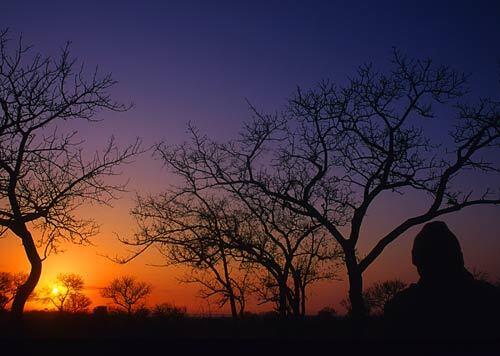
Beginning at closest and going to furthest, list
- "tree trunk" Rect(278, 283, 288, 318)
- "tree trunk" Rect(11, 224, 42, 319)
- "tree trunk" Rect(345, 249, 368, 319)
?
"tree trunk" Rect(11, 224, 42, 319) → "tree trunk" Rect(345, 249, 368, 319) → "tree trunk" Rect(278, 283, 288, 318)

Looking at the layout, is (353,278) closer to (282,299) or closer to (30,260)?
(282,299)

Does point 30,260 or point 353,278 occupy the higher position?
point 30,260

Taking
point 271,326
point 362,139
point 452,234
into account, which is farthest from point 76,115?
point 452,234

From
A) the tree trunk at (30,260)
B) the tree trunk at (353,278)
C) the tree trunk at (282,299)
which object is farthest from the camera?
the tree trunk at (282,299)

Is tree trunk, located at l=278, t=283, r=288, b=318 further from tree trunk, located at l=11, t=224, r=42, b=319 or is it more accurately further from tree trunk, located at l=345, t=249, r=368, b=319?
tree trunk, located at l=11, t=224, r=42, b=319

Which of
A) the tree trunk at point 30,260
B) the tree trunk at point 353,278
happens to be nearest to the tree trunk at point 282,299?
the tree trunk at point 353,278

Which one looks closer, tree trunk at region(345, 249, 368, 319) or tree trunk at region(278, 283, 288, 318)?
tree trunk at region(345, 249, 368, 319)

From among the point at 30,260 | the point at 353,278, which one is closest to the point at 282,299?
the point at 353,278

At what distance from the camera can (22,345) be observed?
2.64 m

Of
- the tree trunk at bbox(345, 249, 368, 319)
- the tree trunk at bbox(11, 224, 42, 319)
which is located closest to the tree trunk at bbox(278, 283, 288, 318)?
the tree trunk at bbox(345, 249, 368, 319)

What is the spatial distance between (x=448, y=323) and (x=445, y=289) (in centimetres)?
33

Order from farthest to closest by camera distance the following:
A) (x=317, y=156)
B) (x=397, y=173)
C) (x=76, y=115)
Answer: (x=317, y=156) → (x=397, y=173) → (x=76, y=115)

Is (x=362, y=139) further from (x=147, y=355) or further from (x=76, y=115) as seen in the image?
(x=147, y=355)

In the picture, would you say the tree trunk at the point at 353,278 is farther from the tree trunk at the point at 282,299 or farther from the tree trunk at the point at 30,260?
the tree trunk at the point at 30,260
